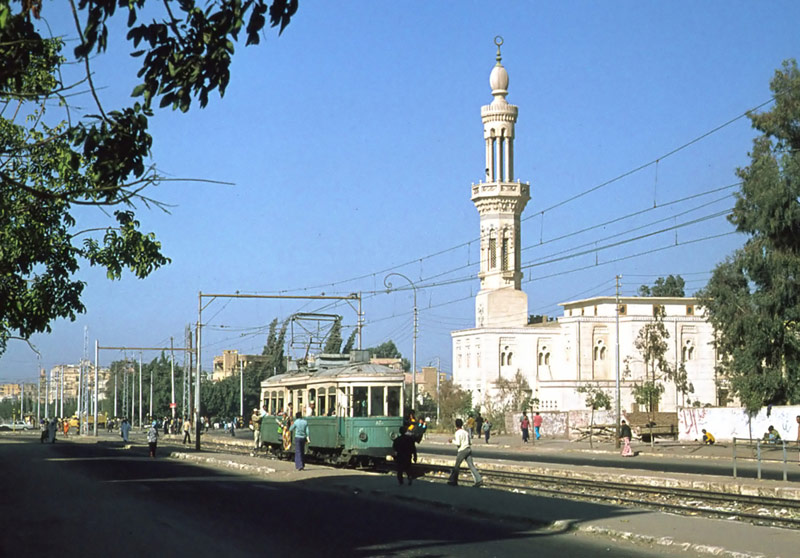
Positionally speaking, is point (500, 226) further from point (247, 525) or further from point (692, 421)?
point (247, 525)

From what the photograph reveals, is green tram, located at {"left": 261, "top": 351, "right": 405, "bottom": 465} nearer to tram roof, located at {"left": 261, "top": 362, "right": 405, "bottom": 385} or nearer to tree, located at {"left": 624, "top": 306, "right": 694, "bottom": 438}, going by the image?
tram roof, located at {"left": 261, "top": 362, "right": 405, "bottom": 385}

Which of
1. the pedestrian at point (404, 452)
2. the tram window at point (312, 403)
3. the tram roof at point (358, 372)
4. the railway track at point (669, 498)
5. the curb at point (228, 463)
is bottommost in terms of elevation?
the curb at point (228, 463)

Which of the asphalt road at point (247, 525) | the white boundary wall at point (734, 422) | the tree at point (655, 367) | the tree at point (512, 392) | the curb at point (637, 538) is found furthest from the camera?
the tree at point (512, 392)

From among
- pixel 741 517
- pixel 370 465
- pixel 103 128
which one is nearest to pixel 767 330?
pixel 370 465

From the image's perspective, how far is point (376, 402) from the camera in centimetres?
3203

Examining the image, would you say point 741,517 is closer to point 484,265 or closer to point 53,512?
point 53,512

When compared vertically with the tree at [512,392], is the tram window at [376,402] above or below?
above

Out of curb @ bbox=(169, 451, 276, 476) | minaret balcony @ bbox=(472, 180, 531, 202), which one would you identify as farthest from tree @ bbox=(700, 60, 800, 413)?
minaret balcony @ bbox=(472, 180, 531, 202)

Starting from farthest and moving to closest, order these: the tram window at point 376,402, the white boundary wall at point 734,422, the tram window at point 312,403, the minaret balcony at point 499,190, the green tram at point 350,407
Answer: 1. the minaret balcony at point 499,190
2. the white boundary wall at point 734,422
3. the tram window at point 312,403
4. the tram window at point 376,402
5. the green tram at point 350,407

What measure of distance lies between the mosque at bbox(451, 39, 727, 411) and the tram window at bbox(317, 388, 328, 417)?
55.3 meters

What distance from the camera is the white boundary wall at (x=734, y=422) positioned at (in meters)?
50.5

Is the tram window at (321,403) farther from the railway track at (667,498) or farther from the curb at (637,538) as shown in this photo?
the curb at (637,538)

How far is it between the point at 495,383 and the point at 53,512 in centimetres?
7964

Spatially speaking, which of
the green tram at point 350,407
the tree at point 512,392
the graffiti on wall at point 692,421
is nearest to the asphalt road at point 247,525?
the green tram at point 350,407
